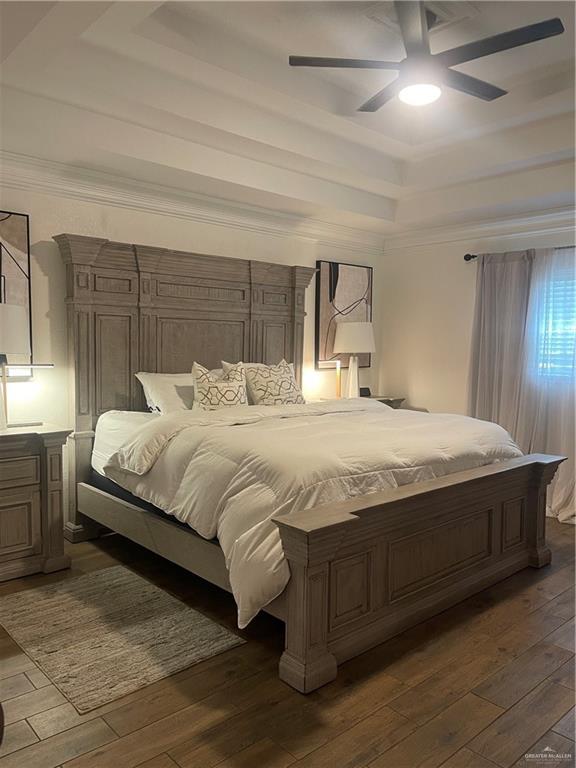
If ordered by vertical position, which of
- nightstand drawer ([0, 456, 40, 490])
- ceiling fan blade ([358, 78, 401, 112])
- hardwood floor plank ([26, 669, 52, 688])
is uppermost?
ceiling fan blade ([358, 78, 401, 112])

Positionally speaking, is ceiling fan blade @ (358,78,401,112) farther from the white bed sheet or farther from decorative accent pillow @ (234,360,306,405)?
the white bed sheet

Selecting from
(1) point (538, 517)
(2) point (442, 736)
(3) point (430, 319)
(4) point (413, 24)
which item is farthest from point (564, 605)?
(3) point (430, 319)

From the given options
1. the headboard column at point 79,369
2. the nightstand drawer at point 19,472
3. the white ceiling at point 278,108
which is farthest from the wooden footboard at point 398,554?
the white ceiling at point 278,108

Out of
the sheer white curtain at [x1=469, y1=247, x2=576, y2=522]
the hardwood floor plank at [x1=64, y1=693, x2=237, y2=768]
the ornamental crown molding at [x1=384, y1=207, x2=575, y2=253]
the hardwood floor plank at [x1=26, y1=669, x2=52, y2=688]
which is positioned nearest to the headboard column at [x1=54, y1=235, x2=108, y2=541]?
the hardwood floor plank at [x1=26, y1=669, x2=52, y2=688]

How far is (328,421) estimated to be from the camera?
3.57 metres

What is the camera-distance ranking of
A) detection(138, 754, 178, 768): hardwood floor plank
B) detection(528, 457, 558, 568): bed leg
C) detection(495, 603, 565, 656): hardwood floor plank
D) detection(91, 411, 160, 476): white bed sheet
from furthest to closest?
1. detection(91, 411, 160, 476): white bed sheet
2. detection(528, 457, 558, 568): bed leg
3. detection(495, 603, 565, 656): hardwood floor plank
4. detection(138, 754, 178, 768): hardwood floor plank

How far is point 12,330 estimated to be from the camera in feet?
10.8

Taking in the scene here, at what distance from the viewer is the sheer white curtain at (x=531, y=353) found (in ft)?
15.4

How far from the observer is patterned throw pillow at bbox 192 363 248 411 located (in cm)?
398

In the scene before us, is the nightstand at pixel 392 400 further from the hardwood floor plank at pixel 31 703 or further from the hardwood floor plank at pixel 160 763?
the hardwood floor plank at pixel 160 763

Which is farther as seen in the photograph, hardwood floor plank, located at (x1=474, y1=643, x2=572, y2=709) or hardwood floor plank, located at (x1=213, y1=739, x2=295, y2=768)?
hardwood floor plank, located at (x1=474, y1=643, x2=572, y2=709)

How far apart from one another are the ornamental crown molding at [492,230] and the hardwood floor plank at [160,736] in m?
4.35

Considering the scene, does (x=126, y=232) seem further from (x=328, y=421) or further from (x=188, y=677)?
(x=188, y=677)

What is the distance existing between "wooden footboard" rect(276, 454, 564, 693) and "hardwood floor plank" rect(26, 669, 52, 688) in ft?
3.07
